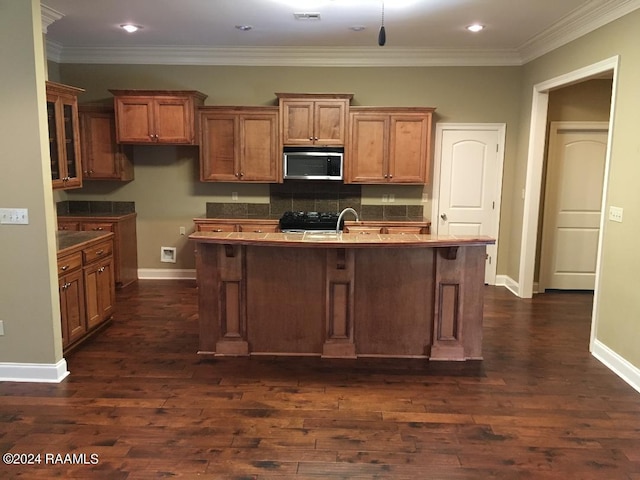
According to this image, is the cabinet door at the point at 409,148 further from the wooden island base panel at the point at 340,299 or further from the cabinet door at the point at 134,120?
the cabinet door at the point at 134,120

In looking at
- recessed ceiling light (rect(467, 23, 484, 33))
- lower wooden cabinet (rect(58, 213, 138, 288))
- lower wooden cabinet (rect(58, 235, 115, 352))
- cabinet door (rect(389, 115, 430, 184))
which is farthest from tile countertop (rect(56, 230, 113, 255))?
recessed ceiling light (rect(467, 23, 484, 33))

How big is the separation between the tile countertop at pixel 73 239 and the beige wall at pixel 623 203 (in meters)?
4.24

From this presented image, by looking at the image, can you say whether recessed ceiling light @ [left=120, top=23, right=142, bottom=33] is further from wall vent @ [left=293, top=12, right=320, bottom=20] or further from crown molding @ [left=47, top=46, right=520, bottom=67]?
wall vent @ [left=293, top=12, right=320, bottom=20]

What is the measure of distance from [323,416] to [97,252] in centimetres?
262

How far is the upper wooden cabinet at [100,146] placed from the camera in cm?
594

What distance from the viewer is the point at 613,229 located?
12.7ft

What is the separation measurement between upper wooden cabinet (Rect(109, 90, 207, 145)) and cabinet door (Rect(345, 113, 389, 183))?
1881 mm

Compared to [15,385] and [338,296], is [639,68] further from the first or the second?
[15,385]

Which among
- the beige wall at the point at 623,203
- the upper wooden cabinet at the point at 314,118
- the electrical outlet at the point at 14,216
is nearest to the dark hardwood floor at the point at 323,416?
the beige wall at the point at 623,203

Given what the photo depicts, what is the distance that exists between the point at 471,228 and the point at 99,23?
4.81 metres

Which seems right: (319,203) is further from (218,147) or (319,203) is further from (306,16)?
(306,16)

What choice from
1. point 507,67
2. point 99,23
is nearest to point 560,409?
point 507,67

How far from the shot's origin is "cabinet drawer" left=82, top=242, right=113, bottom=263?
422cm

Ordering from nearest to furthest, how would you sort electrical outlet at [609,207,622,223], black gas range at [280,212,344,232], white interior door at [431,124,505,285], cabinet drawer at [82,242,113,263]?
electrical outlet at [609,207,622,223] < cabinet drawer at [82,242,113,263] < black gas range at [280,212,344,232] < white interior door at [431,124,505,285]
